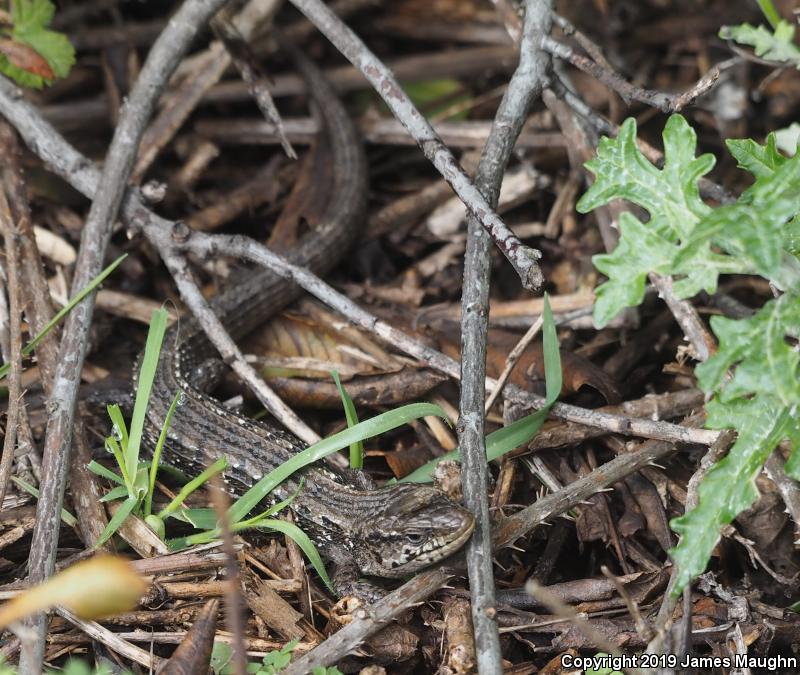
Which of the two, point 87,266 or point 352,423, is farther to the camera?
point 87,266

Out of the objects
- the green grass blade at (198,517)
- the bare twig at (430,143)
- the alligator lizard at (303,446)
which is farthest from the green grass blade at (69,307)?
the bare twig at (430,143)

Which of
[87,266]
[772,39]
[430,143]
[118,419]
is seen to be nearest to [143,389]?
[118,419]

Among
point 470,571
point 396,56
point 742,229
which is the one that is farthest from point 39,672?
point 396,56

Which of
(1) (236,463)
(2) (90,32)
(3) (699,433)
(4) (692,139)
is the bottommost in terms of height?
(3) (699,433)

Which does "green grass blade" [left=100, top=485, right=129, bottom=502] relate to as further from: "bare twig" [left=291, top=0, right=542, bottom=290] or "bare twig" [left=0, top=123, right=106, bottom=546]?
"bare twig" [left=291, top=0, right=542, bottom=290]

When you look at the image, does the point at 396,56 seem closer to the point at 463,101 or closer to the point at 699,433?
the point at 463,101

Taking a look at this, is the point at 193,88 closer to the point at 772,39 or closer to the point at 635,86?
the point at 635,86

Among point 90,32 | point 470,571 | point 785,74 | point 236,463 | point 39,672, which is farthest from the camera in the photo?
point 785,74
